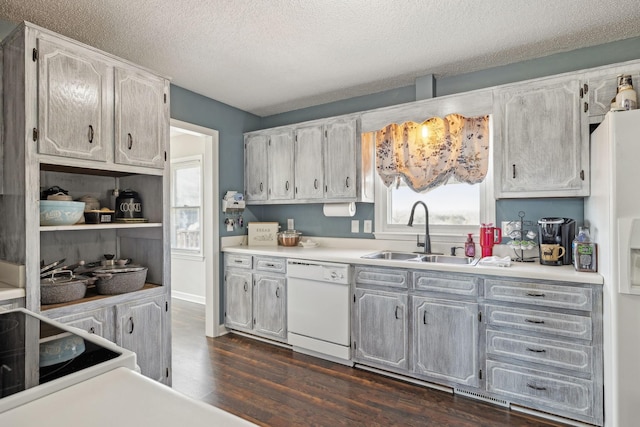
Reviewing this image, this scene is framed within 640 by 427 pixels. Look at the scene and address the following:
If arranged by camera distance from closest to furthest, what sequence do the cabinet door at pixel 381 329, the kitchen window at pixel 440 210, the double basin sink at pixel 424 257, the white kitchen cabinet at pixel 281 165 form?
the cabinet door at pixel 381 329
the double basin sink at pixel 424 257
the kitchen window at pixel 440 210
the white kitchen cabinet at pixel 281 165

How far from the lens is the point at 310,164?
3641 mm

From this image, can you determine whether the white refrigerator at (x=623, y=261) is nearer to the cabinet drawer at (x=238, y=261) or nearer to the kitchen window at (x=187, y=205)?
the cabinet drawer at (x=238, y=261)

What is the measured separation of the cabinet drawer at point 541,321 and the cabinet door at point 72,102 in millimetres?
2775

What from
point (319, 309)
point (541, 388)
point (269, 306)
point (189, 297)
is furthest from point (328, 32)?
point (189, 297)

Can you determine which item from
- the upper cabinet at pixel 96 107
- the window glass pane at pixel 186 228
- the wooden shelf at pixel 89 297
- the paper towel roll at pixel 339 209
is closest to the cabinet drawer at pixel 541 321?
the paper towel roll at pixel 339 209

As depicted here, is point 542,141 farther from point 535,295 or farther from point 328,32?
point 328,32

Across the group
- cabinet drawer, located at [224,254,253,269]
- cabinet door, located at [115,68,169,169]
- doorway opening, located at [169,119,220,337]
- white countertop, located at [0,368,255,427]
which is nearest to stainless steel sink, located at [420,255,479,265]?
cabinet drawer, located at [224,254,253,269]

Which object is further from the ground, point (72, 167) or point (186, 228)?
point (72, 167)

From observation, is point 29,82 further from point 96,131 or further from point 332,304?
point 332,304

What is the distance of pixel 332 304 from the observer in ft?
9.95

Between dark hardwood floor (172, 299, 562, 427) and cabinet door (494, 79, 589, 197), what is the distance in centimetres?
157

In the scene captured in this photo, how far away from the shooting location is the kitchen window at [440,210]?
3061mm

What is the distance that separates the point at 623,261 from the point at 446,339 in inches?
46.7

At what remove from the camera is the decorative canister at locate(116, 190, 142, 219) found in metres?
2.53
